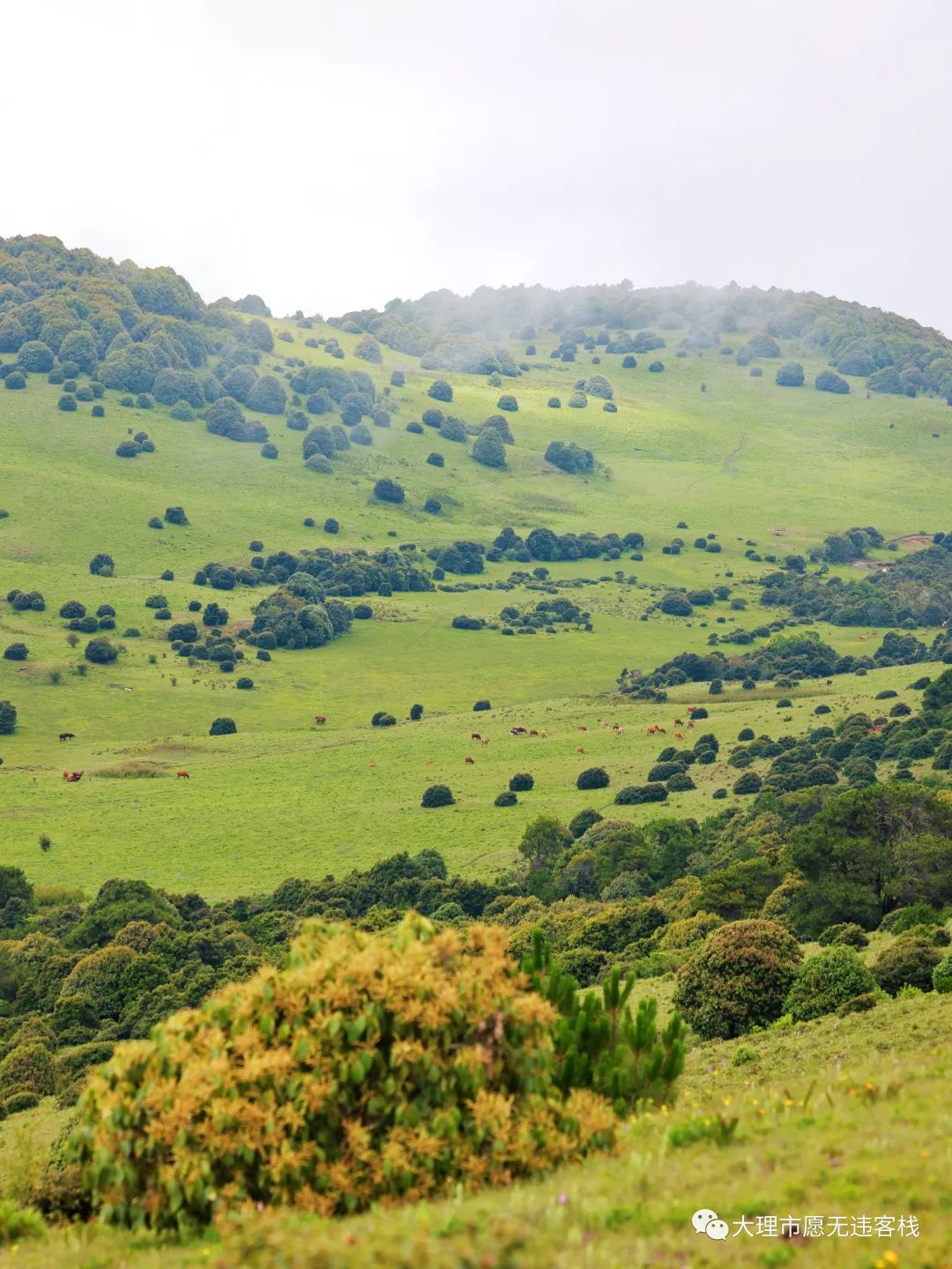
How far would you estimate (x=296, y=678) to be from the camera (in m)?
119

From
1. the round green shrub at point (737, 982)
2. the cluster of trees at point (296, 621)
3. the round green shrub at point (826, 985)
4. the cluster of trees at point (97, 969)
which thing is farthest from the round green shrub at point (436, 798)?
the cluster of trees at point (296, 621)

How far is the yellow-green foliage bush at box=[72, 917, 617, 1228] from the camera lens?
14.6 meters

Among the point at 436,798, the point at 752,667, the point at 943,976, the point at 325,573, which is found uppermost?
the point at 325,573

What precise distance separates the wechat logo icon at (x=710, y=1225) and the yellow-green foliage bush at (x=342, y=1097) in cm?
276

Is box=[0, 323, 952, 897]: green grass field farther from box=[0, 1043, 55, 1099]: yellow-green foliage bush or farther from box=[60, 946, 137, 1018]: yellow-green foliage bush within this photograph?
box=[0, 1043, 55, 1099]: yellow-green foliage bush

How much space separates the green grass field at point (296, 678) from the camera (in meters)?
75.4

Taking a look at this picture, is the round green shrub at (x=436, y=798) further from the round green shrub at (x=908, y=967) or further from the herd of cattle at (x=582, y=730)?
the round green shrub at (x=908, y=967)

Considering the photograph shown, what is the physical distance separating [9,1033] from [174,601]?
304 ft

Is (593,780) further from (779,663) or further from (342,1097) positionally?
(342,1097)

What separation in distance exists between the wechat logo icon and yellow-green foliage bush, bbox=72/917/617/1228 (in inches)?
108

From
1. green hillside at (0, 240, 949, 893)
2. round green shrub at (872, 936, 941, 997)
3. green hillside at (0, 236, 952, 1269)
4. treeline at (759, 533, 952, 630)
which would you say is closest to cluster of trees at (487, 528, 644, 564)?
green hillside at (0, 236, 952, 1269)

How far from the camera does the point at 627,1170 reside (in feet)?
45.7

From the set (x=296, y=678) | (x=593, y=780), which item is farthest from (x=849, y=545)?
(x=593, y=780)

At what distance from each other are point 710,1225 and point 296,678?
10797cm
